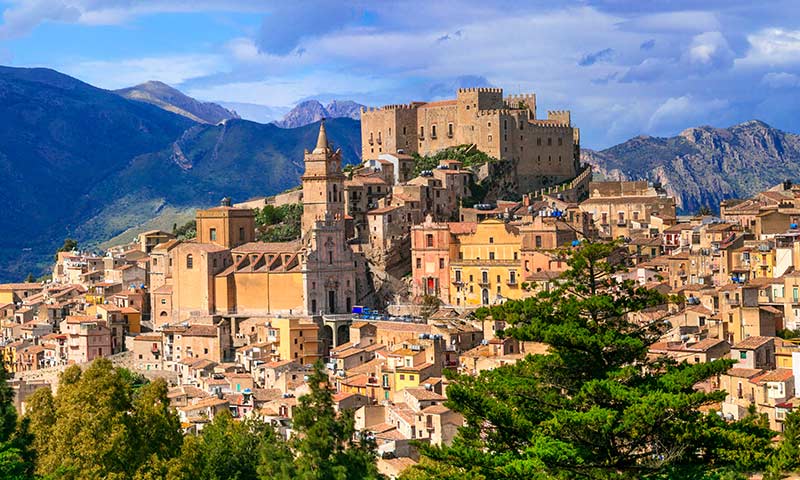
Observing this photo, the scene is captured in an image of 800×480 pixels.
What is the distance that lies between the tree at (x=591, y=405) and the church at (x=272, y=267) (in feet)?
148

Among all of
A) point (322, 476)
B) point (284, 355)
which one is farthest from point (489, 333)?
point (322, 476)

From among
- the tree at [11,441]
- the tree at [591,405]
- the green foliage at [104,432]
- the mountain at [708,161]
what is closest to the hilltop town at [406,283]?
the tree at [11,441]

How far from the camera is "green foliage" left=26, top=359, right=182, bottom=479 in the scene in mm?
41781

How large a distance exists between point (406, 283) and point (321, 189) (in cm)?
704

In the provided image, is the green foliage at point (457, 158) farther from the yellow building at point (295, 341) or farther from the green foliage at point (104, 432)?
the green foliage at point (104, 432)

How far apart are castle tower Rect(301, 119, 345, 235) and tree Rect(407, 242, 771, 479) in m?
48.0

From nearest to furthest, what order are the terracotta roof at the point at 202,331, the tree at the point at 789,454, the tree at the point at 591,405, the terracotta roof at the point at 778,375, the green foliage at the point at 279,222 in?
the tree at the point at 789,454, the tree at the point at 591,405, the terracotta roof at the point at 778,375, the terracotta roof at the point at 202,331, the green foliage at the point at 279,222

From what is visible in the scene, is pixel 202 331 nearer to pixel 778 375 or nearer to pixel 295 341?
pixel 295 341

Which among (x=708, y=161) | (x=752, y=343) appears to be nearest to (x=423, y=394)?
(x=752, y=343)

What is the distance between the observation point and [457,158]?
3477 inches

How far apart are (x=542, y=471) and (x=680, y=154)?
158 meters

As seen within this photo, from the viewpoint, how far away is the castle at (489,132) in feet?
293

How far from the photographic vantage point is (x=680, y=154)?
17562cm

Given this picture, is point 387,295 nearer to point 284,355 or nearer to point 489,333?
point 284,355
